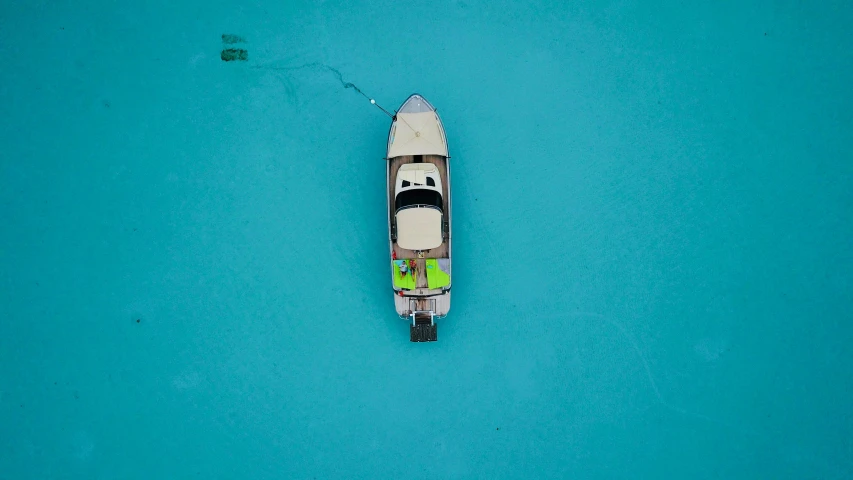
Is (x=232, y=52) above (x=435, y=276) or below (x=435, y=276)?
above

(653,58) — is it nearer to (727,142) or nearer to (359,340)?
(727,142)

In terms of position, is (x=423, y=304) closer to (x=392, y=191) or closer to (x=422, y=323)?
(x=422, y=323)

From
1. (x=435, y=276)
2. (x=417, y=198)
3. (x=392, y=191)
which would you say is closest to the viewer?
(x=417, y=198)

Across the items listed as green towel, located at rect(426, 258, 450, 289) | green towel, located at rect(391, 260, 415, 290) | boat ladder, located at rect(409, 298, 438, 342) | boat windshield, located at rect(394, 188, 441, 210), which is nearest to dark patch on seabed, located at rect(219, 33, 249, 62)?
boat windshield, located at rect(394, 188, 441, 210)

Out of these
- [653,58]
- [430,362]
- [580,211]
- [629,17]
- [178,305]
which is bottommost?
[430,362]

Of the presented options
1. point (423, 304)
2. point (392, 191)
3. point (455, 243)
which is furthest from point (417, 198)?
point (423, 304)

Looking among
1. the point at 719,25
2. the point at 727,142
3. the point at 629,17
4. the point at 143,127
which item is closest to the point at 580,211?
the point at 727,142

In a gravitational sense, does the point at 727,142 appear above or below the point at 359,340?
above

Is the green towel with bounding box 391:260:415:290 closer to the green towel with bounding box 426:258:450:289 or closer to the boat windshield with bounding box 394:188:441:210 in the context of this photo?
the green towel with bounding box 426:258:450:289
